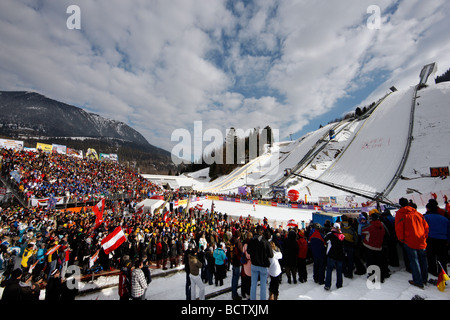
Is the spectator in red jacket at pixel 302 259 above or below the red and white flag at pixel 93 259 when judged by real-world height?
above

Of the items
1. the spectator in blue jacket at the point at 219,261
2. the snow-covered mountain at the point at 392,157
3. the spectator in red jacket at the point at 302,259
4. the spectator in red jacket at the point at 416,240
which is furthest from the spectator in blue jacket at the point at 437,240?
the snow-covered mountain at the point at 392,157

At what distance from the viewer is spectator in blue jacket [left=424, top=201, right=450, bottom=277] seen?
3992mm

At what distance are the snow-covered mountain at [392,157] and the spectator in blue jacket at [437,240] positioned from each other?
18.0 m

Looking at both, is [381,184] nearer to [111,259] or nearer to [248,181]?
[248,181]

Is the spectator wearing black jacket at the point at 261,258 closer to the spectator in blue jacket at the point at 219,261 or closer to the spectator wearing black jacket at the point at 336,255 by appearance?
the spectator wearing black jacket at the point at 336,255

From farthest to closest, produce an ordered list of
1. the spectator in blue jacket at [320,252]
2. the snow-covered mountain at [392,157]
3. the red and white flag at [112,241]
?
the snow-covered mountain at [392,157], the red and white flag at [112,241], the spectator in blue jacket at [320,252]

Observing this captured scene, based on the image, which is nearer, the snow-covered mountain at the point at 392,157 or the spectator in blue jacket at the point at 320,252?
the spectator in blue jacket at the point at 320,252

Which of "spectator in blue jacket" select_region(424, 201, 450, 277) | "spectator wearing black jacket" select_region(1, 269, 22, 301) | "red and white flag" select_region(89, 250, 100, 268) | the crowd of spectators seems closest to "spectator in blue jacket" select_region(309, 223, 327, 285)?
"spectator in blue jacket" select_region(424, 201, 450, 277)

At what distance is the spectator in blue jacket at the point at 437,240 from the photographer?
3.99 metres

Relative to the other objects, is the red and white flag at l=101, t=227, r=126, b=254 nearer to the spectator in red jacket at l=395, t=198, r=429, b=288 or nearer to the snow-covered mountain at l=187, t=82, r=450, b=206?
the spectator in red jacket at l=395, t=198, r=429, b=288

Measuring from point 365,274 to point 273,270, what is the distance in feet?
9.32

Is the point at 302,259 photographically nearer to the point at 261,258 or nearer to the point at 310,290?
the point at 310,290
